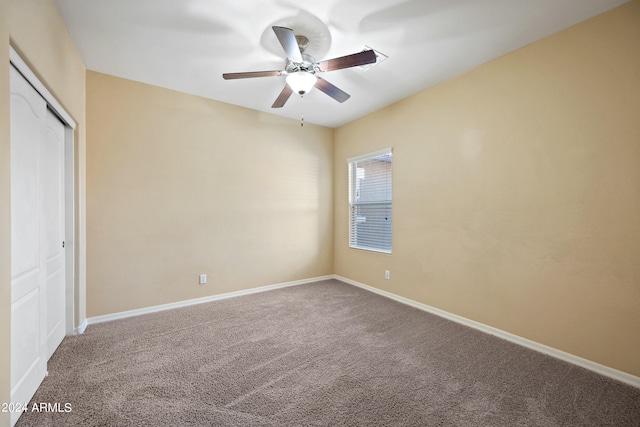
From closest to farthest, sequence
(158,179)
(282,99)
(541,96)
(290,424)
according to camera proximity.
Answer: (290,424) → (541,96) → (282,99) → (158,179)

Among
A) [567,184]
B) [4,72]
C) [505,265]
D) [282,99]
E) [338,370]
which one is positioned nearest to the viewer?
[4,72]

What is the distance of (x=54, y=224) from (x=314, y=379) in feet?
8.31

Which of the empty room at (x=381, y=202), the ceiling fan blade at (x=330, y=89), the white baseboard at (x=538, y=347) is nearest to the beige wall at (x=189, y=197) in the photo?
the empty room at (x=381, y=202)

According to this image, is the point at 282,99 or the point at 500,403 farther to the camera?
the point at 282,99

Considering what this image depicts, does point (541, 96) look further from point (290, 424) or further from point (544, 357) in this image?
point (290, 424)

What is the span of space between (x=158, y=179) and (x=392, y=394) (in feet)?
10.8

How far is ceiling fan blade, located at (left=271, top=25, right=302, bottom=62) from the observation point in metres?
1.73

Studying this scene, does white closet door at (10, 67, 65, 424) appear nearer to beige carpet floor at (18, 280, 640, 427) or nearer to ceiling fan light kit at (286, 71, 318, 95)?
beige carpet floor at (18, 280, 640, 427)

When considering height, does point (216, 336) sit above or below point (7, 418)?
below

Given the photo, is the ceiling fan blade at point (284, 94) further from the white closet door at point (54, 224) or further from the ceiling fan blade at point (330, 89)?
the white closet door at point (54, 224)

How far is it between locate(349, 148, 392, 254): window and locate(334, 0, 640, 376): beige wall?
17.7 inches

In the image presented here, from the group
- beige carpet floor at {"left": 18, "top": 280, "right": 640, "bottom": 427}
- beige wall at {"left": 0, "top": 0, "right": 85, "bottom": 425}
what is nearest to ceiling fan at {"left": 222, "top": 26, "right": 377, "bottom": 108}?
beige wall at {"left": 0, "top": 0, "right": 85, "bottom": 425}

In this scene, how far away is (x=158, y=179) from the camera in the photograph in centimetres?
322

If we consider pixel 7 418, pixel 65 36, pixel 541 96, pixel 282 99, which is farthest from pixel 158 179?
pixel 541 96
